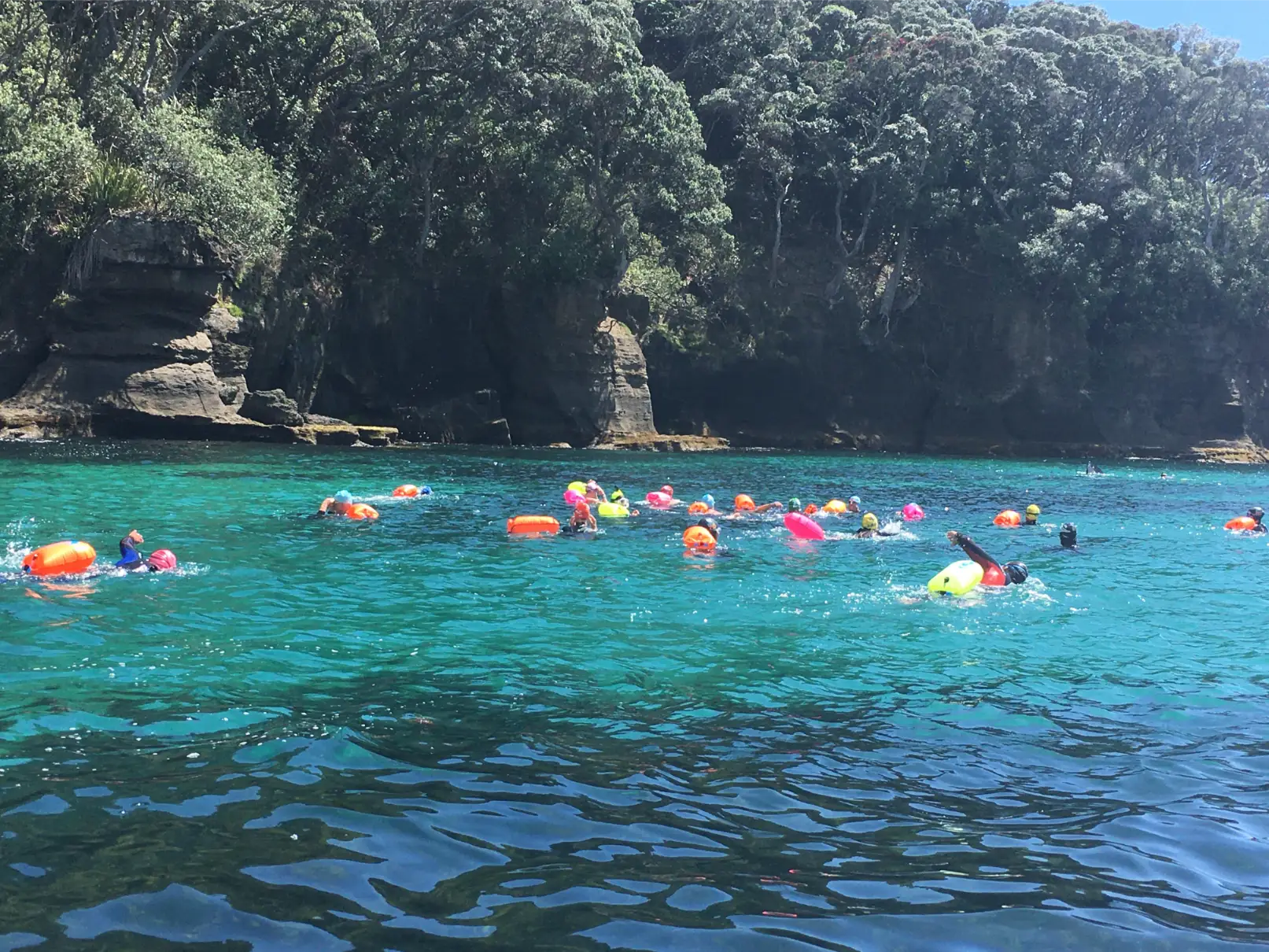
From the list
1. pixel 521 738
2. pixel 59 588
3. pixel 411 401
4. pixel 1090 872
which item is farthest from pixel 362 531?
pixel 411 401

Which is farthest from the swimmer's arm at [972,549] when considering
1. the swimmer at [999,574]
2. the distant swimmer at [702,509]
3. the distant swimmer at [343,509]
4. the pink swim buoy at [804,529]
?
the distant swimmer at [343,509]

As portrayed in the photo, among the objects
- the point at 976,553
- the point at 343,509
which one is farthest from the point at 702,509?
the point at 976,553

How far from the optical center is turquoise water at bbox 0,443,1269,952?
534 cm

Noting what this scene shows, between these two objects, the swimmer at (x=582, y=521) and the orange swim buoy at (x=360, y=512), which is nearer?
the swimmer at (x=582, y=521)

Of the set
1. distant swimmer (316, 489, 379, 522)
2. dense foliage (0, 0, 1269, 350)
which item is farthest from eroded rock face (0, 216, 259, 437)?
distant swimmer (316, 489, 379, 522)

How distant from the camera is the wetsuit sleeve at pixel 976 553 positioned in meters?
14.2

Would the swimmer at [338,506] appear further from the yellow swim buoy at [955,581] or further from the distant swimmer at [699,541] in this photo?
the yellow swim buoy at [955,581]

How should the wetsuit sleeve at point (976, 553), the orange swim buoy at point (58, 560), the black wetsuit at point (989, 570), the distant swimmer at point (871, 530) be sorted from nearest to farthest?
the orange swim buoy at point (58, 560)
the wetsuit sleeve at point (976, 553)
the black wetsuit at point (989, 570)
the distant swimmer at point (871, 530)

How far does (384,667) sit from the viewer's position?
10.1 metres

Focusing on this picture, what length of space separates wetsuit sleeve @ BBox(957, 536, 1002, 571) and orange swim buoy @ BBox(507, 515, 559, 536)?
25.5 feet

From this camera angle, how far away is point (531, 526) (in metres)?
19.9

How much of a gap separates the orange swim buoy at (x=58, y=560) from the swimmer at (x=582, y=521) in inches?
332

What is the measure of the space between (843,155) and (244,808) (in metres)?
53.5

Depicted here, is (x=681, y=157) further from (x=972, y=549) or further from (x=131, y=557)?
(x=131, y=557)
